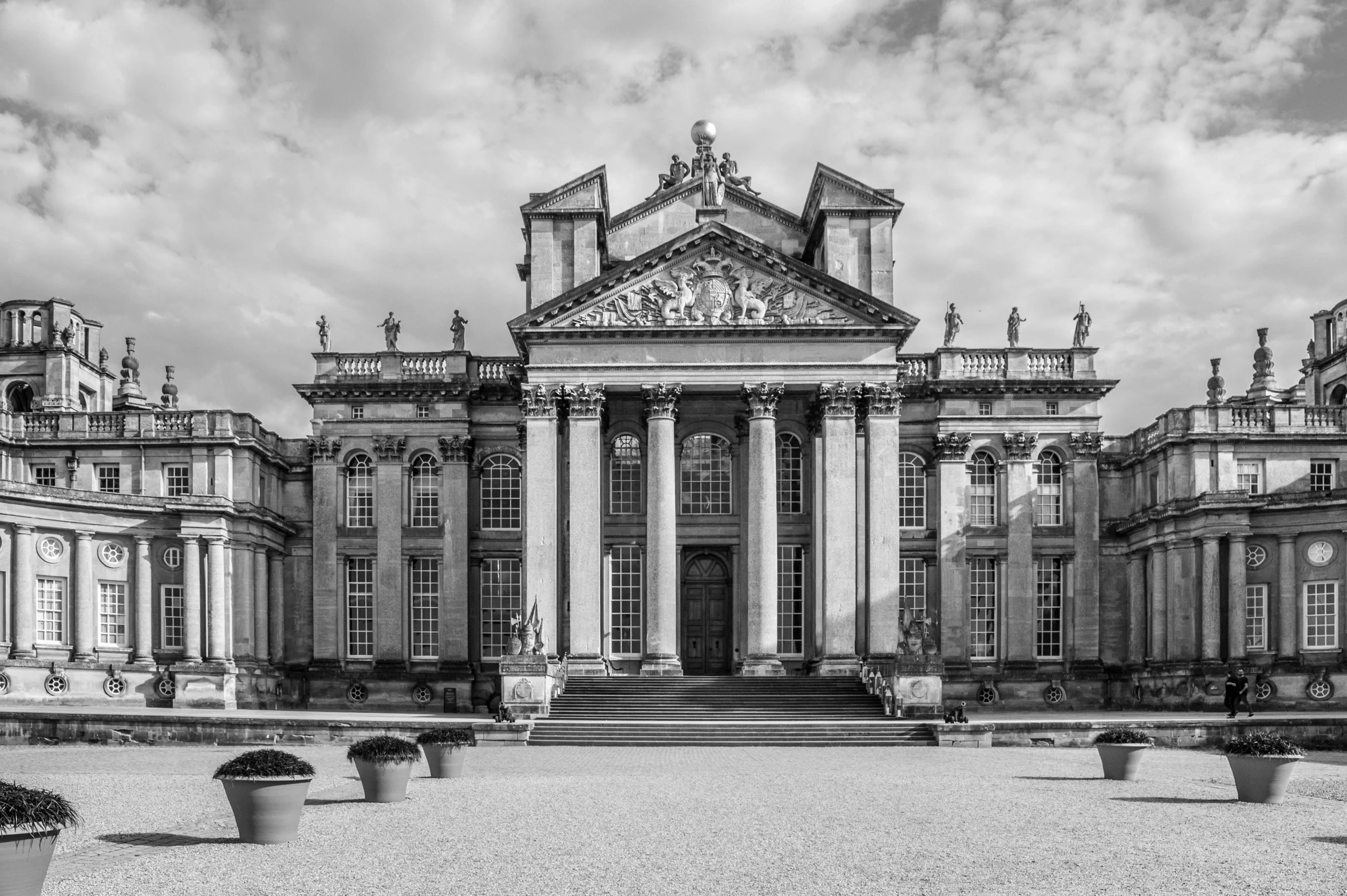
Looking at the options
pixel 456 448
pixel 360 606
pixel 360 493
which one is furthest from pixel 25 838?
pixel 360 493

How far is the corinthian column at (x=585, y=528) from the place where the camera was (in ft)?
139

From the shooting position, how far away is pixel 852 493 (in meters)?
43.1

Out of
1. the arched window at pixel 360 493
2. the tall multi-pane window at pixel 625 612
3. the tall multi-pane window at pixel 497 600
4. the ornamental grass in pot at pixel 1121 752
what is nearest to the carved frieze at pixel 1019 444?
the tall multi-pane window at pixel 625 612

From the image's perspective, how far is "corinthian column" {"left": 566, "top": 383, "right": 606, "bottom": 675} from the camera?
42375 millimetres

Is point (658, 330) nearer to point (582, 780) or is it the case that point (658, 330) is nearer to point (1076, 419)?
point (1076, 419)

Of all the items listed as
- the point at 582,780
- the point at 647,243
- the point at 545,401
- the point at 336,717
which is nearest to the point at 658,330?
the point at 545,401

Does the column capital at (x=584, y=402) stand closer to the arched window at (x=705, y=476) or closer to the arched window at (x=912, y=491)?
the arched window at (x=705, y=476)

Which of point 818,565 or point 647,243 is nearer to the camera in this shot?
point 818,565

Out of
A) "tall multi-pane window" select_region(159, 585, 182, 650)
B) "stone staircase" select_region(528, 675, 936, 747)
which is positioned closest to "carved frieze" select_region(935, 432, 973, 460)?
"stone staircase" select_region(528, 675, 936, 747)

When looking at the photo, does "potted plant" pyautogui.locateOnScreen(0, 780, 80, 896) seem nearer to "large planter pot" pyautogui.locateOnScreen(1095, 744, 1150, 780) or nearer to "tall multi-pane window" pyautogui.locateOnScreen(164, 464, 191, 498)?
"large planter pot" pyautogui.locateOnScreen(1095, 744, 1150, 780)

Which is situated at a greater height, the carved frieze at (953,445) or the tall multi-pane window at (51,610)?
the carved frieze at (953,445)

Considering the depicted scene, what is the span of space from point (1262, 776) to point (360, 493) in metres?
37.0

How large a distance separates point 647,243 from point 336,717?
22678 mm

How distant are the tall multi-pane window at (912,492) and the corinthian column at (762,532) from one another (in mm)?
8526
